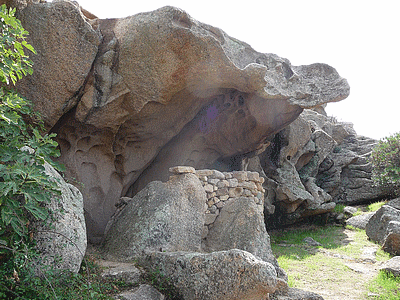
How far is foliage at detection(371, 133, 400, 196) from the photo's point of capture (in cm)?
1323

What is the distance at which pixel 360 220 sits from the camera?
40.7 feet

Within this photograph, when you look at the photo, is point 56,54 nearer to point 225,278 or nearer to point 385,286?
point 225,278

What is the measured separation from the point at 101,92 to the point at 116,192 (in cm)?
276

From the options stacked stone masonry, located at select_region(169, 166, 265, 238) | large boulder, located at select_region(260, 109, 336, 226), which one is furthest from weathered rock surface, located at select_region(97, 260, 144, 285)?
large boulder, located at select_region(260, 109, 336, 226)

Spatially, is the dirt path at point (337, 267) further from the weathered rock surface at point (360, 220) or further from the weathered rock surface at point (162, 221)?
the weathered rock surface at point (162, 221)

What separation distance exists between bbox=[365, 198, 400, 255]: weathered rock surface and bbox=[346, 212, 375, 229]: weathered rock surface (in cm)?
148

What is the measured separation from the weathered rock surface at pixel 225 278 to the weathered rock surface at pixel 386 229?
6.46 m

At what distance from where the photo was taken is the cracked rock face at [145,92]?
254 inches

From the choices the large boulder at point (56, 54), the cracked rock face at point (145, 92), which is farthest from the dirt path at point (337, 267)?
the large boulder at point (56, 54)

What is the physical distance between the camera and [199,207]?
619cm

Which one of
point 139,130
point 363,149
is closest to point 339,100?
point 139,130

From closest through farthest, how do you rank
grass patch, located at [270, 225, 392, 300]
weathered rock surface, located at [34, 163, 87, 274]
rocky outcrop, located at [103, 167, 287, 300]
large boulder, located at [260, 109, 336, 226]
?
weathered rock surface, located at [34, 163, 87, 274], rocky outcrop, located at [103, 167, 287, 300], grass patch, located at [270, 225, 392, 300], large boulder, located at [260, 109, 336, 226]

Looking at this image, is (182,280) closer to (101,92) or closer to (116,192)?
(101,92)

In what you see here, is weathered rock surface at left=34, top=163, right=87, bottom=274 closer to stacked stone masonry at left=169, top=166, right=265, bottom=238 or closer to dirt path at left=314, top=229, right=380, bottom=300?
stacked stone masonry at left=169, top=166, right=265, bottom=238
